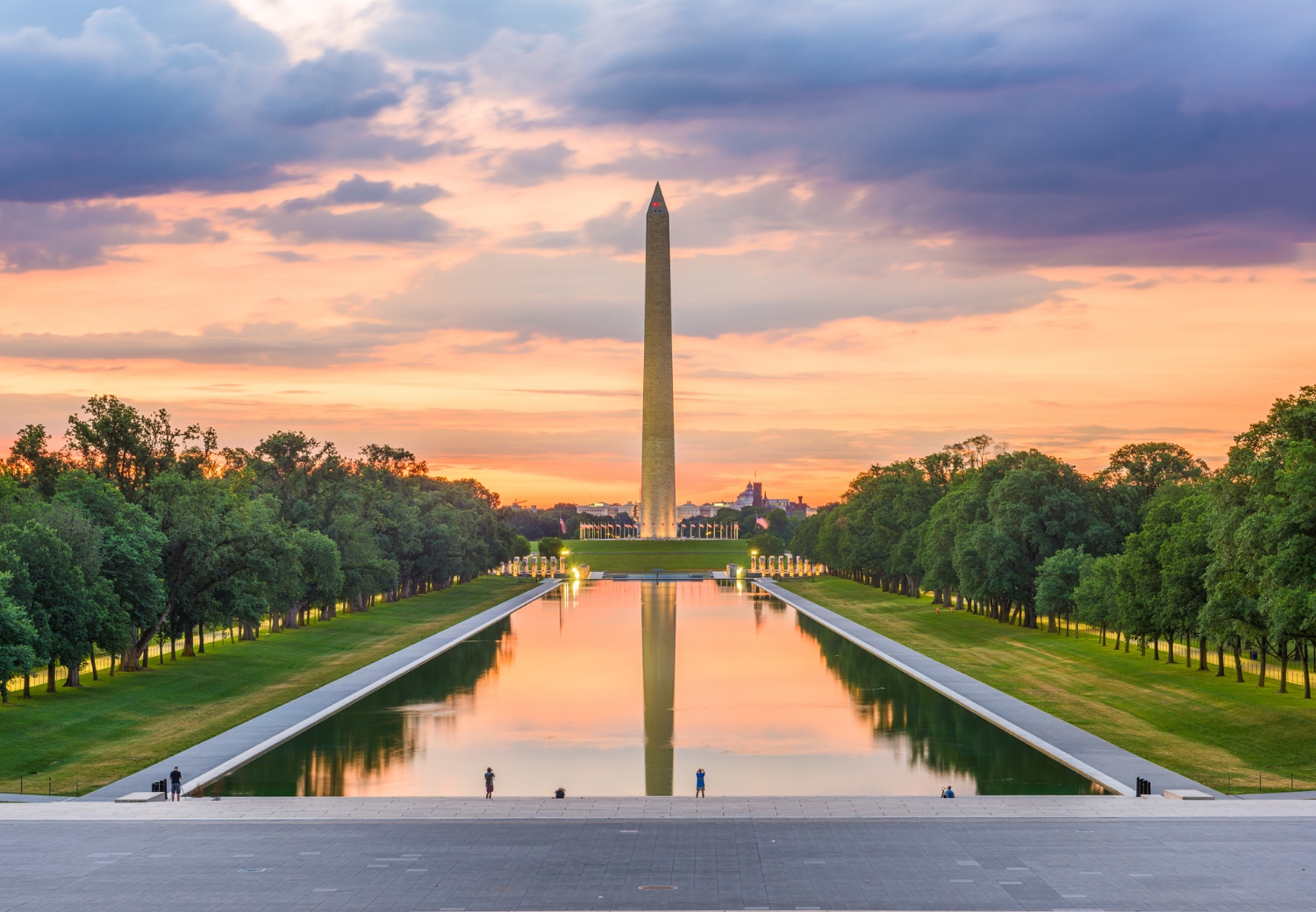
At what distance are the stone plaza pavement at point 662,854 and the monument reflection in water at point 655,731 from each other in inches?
134

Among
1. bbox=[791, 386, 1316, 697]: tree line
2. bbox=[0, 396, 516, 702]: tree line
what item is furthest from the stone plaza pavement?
bbox=[0, 396, 516, 702]: tree line

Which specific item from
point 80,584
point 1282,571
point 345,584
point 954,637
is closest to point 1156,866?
point 1282,571

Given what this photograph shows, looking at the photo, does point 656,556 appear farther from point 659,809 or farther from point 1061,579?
point 659,809

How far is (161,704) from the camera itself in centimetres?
4481

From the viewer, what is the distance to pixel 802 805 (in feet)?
94.5

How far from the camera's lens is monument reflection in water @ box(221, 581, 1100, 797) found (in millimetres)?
32688

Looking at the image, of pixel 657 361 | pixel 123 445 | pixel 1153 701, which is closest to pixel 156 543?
pixel 123 445

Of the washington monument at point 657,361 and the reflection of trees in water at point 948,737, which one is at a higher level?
the washington monument at point 657,361

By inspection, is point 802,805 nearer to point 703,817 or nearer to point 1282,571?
point 703,817

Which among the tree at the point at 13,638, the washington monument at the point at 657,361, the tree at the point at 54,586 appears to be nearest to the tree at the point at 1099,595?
the tree at the point at 54,586

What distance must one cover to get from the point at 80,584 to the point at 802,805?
92.7 ft

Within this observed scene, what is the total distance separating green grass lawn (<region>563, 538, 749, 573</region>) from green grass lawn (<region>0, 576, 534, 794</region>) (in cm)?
7172

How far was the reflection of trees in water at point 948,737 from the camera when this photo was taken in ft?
104

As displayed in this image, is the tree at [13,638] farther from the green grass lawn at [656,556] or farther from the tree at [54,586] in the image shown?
the green grass lawn at [656,556]
